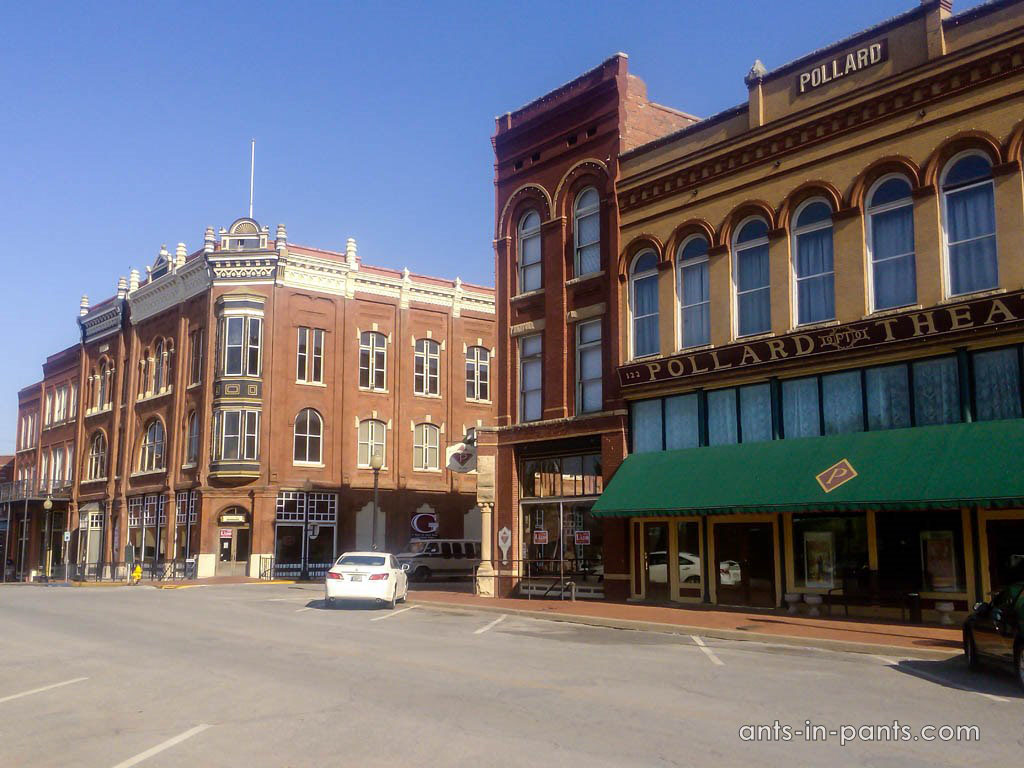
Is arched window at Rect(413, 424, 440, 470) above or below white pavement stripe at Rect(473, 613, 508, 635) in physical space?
above

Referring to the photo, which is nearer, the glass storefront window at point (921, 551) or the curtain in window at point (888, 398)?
the glass storefront window at point (921, 551)

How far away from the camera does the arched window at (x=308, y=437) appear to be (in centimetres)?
5100

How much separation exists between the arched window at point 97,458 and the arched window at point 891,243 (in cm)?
5147

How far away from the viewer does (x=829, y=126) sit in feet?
79.5

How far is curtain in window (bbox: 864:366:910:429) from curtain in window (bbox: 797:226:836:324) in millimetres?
2105

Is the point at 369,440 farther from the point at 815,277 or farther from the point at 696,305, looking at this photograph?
the point at 815,277

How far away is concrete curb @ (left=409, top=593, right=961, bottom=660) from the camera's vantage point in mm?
16406

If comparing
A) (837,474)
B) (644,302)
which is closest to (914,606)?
(837,474)

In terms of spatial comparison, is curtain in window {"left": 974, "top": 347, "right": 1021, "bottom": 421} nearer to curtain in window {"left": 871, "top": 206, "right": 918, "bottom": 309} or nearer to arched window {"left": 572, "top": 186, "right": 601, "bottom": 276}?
curtain in window {"left": 871, "top": 206, "right": 918, "bottom": 309}

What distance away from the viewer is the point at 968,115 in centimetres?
2152

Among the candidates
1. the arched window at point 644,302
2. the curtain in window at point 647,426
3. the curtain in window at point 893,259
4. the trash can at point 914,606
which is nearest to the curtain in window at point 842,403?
the curtain in window at point 893,259

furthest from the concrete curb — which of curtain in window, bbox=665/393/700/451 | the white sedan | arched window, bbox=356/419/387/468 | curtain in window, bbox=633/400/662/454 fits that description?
arched window, bbox=356/419/387/468

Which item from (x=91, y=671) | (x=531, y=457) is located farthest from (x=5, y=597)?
(x=91, y=671)

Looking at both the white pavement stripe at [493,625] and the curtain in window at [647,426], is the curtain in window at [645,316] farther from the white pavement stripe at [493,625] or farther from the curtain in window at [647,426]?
the white pavement stripe at [493,625]
